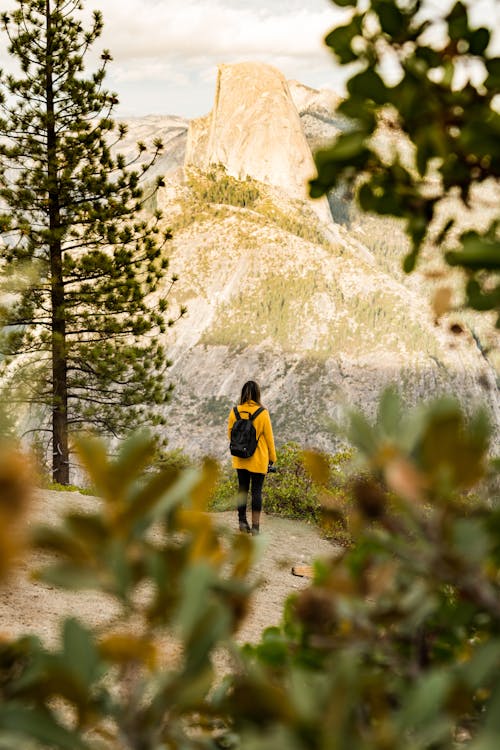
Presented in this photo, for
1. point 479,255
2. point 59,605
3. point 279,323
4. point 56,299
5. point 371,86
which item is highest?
point 371,86

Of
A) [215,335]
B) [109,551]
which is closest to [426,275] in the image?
[109,551]

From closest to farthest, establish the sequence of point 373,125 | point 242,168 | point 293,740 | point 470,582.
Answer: point 293,740, point 470,582, point 373,125, point 242,168

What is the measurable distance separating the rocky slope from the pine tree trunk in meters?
34.8

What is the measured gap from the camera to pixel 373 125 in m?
0.72

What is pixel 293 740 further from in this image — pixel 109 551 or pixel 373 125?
pixel 373 125

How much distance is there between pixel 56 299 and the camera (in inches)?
505

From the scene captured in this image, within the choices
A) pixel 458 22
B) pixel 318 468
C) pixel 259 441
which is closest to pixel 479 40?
pixel 458 22

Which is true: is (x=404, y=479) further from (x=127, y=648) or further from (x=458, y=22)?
(x=458, y=22)

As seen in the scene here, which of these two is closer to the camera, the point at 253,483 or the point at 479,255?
the point at 479,255

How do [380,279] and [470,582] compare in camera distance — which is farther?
[380,279]

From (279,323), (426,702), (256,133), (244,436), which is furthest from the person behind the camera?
(256,133)

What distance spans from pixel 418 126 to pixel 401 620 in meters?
0.47

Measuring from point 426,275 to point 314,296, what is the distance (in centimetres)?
6062

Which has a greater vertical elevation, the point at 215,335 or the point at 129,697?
the point at 129,697
